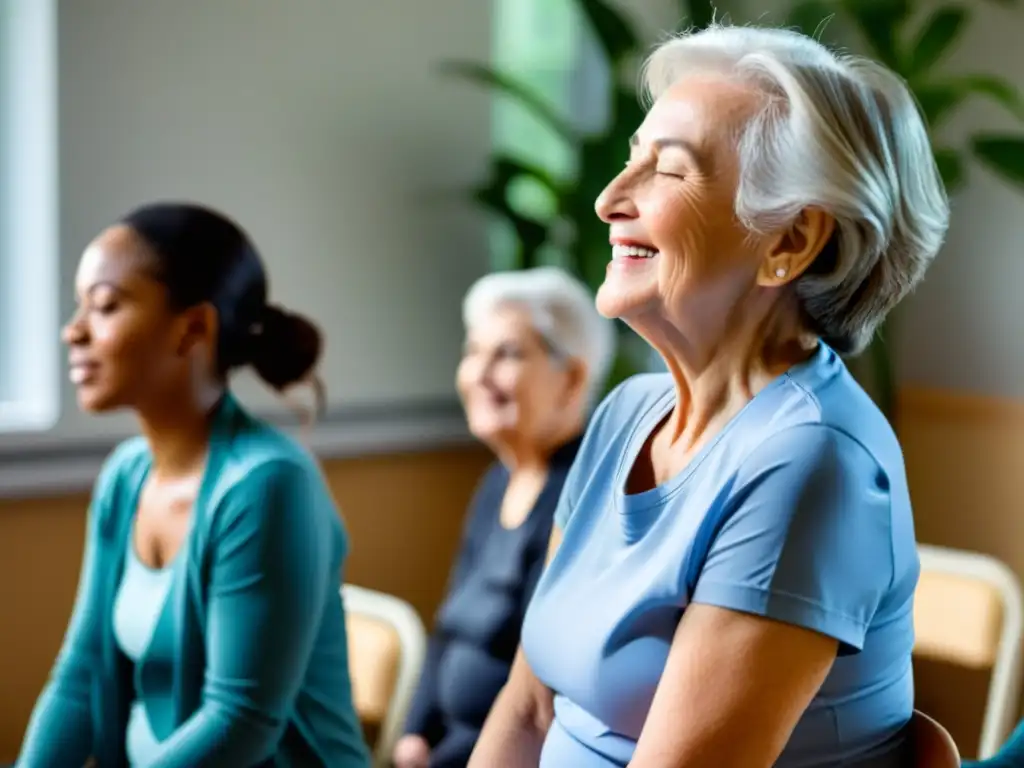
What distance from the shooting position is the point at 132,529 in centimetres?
163

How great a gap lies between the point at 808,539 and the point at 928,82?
2.13 metres

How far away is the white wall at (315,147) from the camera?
8.27ft

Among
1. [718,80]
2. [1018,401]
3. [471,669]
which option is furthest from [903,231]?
[1018,401]

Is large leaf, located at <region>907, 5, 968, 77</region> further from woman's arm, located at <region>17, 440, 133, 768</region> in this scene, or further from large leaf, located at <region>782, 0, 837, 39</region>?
woman's arm, located at <region>17, 440, 133, 768</region>

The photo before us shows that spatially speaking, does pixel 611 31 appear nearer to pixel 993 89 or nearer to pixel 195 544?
pixel 993 89

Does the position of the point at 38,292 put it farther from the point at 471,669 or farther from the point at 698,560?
the point at 698,560

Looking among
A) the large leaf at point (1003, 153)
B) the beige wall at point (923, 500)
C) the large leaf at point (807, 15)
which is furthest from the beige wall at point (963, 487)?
the large leaf at point (807, 15)

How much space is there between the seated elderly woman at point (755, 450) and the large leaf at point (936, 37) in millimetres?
1813

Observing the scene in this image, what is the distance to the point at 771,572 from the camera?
2.93 feet

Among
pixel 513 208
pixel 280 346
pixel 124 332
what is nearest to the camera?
pixel 124 332

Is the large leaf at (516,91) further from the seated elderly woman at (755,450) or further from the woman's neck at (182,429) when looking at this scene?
the seated elderly woman at (755,450)

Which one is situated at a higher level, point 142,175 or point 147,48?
point 147,48

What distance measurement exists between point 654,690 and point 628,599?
7 cm

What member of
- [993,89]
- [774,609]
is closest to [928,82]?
[993,89]
